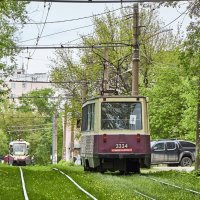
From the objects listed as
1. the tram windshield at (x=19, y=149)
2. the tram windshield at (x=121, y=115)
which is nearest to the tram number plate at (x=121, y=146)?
the tram windshield at (x=121, y=115)

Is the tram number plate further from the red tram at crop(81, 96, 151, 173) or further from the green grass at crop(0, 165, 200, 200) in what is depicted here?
the green grass at crop(0, 165, 200, 200)

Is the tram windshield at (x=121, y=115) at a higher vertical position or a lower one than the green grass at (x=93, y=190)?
higher

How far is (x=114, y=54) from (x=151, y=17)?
14.0 feet

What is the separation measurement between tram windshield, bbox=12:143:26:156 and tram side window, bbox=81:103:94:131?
47026mm

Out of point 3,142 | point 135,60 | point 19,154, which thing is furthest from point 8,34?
point 3,142

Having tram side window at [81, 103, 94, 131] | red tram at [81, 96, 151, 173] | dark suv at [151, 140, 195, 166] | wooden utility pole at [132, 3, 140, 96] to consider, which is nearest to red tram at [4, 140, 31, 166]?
dark suv at [151, 140, 195, 166]

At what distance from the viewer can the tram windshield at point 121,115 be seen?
2556cm

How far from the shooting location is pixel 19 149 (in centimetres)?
7562

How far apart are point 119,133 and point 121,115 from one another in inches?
26.9

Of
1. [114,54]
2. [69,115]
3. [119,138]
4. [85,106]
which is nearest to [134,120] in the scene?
[119,138]

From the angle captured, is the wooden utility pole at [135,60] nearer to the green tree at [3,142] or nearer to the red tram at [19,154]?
the red tram at [19,154]

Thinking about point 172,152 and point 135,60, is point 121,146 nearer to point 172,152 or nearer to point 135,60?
point 135,60

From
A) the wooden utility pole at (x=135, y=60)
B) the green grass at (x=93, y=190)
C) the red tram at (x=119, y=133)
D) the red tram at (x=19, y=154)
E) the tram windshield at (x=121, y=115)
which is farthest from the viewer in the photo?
the red tram at (x=19, y=154)

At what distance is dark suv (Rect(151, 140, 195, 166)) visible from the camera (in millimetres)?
41406
